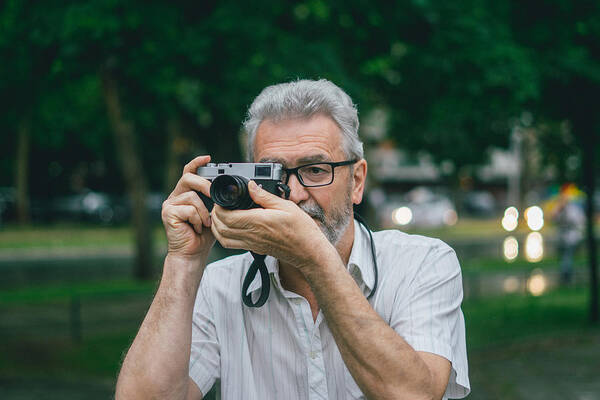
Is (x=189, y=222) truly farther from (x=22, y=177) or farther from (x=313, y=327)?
(x=22, y=177)

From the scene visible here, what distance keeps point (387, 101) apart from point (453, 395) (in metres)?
8.62

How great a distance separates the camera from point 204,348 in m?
2.25

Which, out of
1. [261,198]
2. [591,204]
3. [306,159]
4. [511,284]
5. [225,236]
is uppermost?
[306,159]

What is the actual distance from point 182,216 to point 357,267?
55 cm

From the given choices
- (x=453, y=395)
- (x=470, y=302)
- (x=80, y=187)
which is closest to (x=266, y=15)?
(x=453, y=395)

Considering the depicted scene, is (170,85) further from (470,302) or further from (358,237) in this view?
(470,302)

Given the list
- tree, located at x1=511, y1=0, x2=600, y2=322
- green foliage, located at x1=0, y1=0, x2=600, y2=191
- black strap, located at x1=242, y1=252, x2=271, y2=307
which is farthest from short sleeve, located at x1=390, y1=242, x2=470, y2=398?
tree, located at x1=511, y1=0, x2=600, y2=322

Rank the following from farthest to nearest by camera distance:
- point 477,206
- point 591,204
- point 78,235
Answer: point 477,206, point 78,235, point 591,204

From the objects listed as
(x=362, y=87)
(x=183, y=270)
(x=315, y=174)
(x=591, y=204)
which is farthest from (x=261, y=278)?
(x=591, y=204)

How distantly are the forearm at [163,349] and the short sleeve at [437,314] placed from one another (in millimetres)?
603

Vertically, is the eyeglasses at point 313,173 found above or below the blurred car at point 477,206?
above

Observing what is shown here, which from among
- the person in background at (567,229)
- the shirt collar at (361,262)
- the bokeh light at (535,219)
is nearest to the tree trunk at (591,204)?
the person in background at (567,229)

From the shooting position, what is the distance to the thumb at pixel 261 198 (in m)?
1.92

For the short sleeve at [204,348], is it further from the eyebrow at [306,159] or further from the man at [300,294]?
the eyebrow at [306,159]
